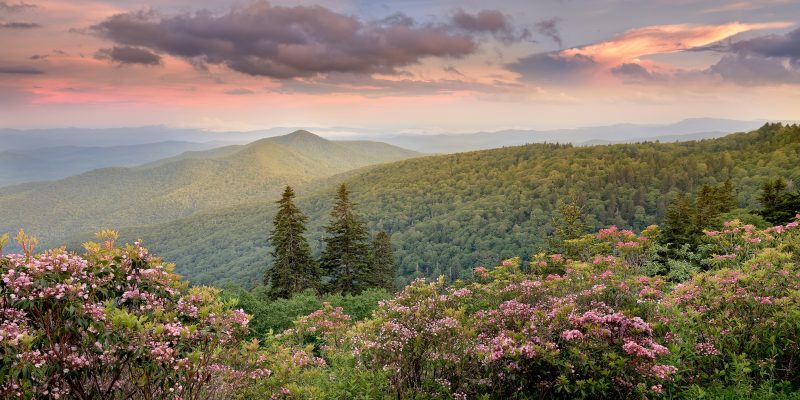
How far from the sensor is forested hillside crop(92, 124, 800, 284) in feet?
385

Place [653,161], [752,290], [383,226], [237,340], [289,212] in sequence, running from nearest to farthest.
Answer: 1. [237,340]
2. [752,290]
3. [289,212]
4. [653,161]
5. [383,226]

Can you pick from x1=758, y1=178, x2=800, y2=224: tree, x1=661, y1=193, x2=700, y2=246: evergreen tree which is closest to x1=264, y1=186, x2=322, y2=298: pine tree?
x1=661, y1=193, x2=700, y2=246: evergreen tree

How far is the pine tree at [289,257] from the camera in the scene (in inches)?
1361

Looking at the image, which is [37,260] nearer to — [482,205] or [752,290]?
[752,290]

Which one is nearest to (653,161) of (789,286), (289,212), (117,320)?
(289,212)

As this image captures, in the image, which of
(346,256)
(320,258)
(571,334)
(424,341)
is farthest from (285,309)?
(320,258)

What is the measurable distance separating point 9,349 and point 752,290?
12155 millimetres

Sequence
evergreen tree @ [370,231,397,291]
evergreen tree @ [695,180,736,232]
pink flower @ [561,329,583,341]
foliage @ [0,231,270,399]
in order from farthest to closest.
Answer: evergreen tree @ [370,231,397,291] → evergreen tree @ [695,180,736,232] → pink flower @ [561,329,583,341] → foliage @ [0,231,270,399]

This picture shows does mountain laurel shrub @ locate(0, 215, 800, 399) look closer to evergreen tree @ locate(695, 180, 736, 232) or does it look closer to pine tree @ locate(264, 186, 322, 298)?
evergreen tree @ locate(695, 180, 736, 232)

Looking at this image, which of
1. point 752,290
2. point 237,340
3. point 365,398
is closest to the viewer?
point 237,340

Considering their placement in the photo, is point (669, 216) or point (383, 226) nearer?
point (669, 216)

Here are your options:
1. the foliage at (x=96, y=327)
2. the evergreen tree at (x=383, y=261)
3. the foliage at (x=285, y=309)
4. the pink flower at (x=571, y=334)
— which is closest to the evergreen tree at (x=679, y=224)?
the foliage at (x=285, y=309)

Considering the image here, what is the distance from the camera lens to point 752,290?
8.81 m

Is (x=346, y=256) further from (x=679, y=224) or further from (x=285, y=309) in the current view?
(x=679, y=224)
